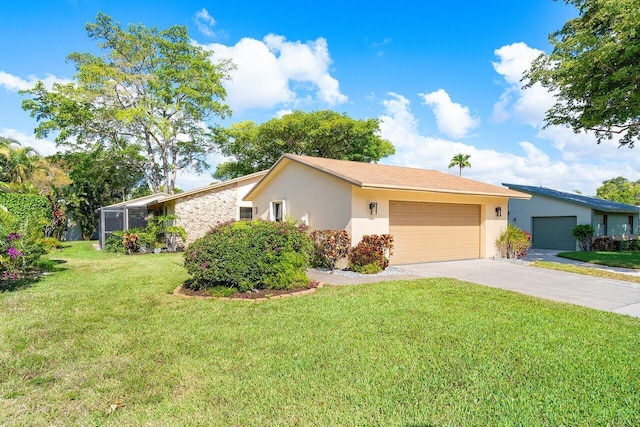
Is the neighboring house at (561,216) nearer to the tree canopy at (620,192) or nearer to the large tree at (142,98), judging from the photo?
the tree canopy at (620,192)

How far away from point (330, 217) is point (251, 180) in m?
9.67

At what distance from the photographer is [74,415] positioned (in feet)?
9.37

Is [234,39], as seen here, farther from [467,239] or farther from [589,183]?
[589,183]

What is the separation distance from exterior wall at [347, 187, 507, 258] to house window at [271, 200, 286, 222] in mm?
4455

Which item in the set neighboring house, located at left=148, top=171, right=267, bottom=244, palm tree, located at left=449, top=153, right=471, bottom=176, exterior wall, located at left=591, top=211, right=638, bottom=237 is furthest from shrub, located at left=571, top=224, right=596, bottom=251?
palm tree, located at left=449, top=153, right=471, bottom=176

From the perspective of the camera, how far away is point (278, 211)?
15031mm

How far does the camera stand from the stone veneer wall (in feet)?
59.9

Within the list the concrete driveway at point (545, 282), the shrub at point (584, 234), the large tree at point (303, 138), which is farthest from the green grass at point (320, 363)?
the large tree at point (303, 138)

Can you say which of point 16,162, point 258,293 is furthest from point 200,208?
point 16,162

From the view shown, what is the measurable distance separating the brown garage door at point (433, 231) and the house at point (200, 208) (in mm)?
9872

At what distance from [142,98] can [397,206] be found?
21937mm

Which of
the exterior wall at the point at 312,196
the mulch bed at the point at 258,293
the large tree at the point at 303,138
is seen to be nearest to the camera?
the mulch bed at the point at 258,293

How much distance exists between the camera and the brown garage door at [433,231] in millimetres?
11977

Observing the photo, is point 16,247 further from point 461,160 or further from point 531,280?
point 461,160
